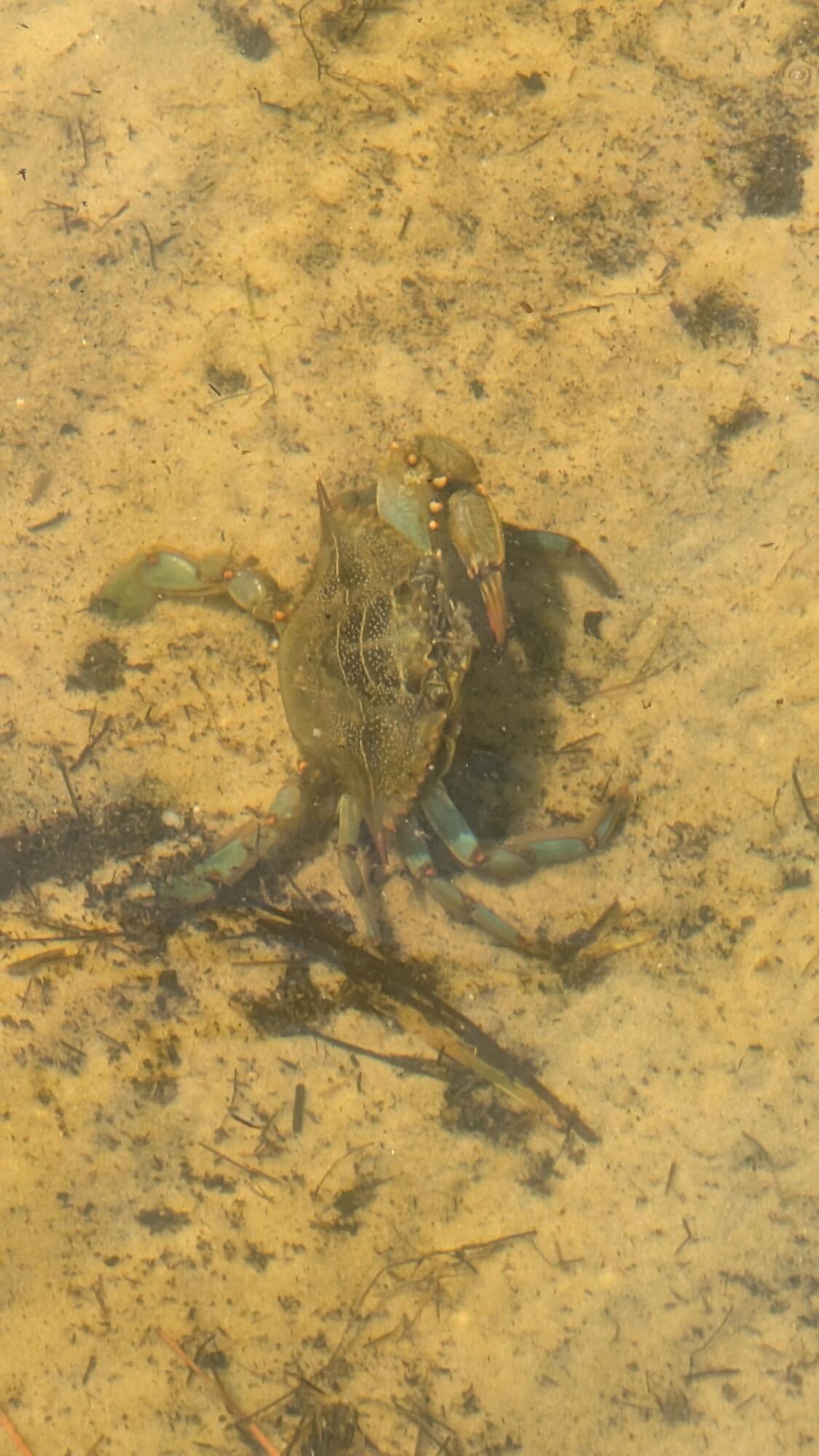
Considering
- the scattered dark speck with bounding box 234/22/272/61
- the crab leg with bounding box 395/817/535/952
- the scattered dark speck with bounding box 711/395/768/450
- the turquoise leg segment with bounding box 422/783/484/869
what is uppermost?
the scattered dark speck with bounding box 234/22/272/61

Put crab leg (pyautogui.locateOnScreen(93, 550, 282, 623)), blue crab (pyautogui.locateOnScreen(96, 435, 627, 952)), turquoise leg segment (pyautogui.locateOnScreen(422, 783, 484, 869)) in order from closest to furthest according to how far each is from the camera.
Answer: blue crab (pyautogui.locateOnScreen(96, 435, 627, 952)), turquoise leg segment (pyautogui.locateOnScreen(422, 783, 484, 869)), crab leg (pyautogui.locateOnScreen(93, 550, 282, 623))

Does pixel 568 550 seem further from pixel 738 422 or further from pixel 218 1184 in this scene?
pixel 218 1184

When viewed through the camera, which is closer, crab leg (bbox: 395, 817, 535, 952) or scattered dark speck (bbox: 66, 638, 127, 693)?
crab leg (bbox: 395, 817, 535, 952)

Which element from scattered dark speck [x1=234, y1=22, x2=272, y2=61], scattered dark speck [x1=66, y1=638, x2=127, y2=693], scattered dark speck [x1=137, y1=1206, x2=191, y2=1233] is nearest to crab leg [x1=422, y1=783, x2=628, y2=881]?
scattered dark speck [x1=66, y1=638, x2=127, y2=693]

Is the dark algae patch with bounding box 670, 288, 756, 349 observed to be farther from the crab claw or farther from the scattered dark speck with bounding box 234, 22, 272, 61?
the scattered dark speck with bounding box 234, 22, 272, 61

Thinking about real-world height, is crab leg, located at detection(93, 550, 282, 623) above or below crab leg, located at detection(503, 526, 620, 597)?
below

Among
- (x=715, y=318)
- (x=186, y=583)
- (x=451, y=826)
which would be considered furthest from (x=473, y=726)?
(x=715, y=318)

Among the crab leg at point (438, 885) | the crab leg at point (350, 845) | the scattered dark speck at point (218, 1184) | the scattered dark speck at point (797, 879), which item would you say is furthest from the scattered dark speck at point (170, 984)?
the scattered dark speck at point (797, 879)

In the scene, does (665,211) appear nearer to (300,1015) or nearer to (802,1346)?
(300,1015)
